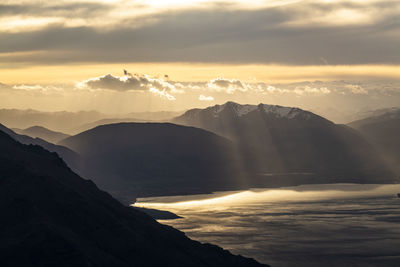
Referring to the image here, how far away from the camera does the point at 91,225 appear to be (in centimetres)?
18150

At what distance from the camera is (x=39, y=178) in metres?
193

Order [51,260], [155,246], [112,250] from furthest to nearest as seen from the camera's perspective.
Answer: [155,246], [112,250], [51,260]

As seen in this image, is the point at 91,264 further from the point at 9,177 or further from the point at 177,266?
the point at 9,177

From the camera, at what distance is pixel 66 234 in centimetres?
16575

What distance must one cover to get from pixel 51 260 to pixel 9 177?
152 ft

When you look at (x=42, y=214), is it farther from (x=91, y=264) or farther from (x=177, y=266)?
(x=177, y=266)

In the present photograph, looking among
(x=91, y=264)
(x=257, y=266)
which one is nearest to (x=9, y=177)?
(x=91, y=264)

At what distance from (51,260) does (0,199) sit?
118 feet

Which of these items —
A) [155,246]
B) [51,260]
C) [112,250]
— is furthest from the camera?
[155,246]

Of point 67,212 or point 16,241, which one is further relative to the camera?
point 67,212

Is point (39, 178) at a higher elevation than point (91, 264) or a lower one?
higher

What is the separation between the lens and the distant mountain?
15562 cm

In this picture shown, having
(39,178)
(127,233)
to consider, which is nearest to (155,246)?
(127,233)

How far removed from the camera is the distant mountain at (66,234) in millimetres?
155625
